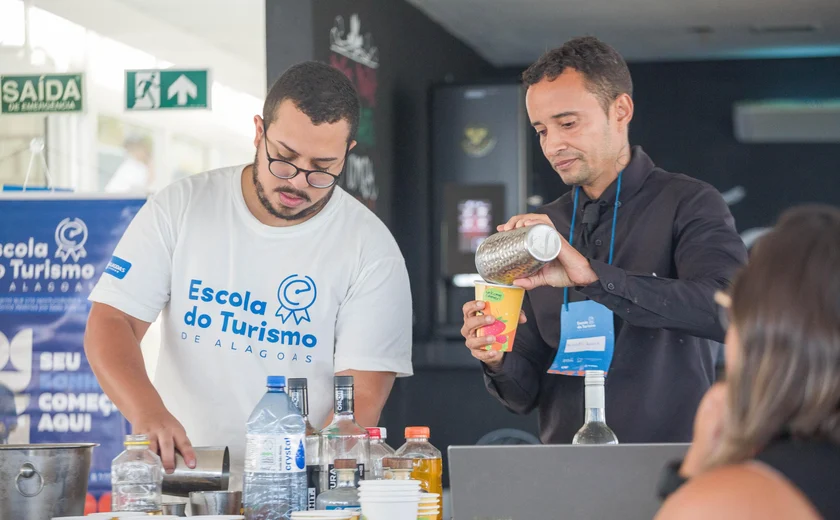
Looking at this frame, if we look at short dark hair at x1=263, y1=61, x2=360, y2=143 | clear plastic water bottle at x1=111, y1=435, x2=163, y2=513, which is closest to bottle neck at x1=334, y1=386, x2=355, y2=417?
clear plastic water bottle at x1=111, y1=435, x2=163, y2=513

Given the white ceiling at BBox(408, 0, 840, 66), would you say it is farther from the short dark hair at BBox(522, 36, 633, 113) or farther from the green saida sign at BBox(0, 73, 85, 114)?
the short dark hair at BBox(522, 36, 633, 113)

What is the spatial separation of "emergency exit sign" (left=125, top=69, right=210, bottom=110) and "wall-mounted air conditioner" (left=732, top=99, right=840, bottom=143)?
4599 mm

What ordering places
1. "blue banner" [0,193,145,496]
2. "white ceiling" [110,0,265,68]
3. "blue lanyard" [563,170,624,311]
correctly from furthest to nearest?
"white ceiling" [110,0,265,68], "blue banner" [0,193,145,496], "blue lanyard" [563,170,624,311]

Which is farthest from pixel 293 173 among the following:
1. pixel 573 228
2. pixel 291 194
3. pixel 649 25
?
pixel 649 25

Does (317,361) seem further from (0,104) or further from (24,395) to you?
(0,104)

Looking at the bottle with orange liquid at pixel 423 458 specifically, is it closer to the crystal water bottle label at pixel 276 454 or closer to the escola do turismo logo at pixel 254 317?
the crystal water bottle label at pixel 276 454

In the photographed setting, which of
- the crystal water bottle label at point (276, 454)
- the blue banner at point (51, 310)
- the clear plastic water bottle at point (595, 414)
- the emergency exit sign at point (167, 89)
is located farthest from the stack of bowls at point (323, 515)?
the emergency exit sign at point (167, 89)

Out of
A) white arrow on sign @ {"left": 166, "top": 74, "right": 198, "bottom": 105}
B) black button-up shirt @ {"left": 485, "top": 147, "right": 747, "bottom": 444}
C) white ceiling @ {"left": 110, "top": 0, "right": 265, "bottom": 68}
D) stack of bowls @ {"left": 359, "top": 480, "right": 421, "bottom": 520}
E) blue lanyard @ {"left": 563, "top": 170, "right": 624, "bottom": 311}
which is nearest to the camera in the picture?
stack of bowls @ {"left": 359, "top": 480, "right": 421, "bottom": 520}

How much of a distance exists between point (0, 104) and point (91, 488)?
1796 millimetres

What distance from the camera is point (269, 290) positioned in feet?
8.04

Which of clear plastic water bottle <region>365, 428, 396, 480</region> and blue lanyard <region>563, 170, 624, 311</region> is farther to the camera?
blue lanyard <region>563, 170, 624, 311</region>

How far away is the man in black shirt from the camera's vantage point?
2.25 meters

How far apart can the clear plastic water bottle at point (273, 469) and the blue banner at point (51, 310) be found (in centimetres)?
241

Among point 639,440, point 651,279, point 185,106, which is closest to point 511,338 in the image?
point 651,279
